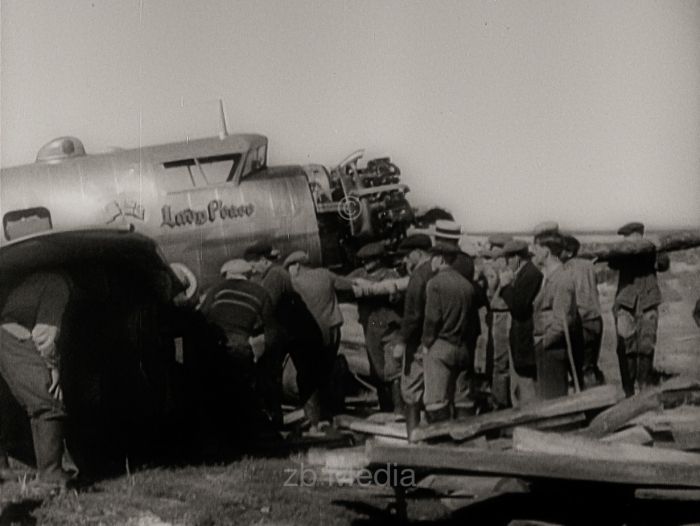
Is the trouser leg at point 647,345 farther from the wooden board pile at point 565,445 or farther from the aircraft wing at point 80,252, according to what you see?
the aircraft wing at point 80,252

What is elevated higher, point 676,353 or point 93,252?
point 93,252

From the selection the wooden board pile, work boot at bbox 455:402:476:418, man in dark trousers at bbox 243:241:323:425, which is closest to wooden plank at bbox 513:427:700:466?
the wooden board pile

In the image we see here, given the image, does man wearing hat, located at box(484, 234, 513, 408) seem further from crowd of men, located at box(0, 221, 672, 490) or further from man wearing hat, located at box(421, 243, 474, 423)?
man wearing hat, located at box(421, 243, 474, 423)

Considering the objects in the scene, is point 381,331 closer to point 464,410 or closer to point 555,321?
point 464,410

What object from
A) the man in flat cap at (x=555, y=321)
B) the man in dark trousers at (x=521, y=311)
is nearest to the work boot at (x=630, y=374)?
the man in flat cap at (x=555, y=321)

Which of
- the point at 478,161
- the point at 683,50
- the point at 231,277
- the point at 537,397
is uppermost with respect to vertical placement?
the point at 683,50

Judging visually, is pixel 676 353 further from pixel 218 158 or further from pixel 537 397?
pixel 218 158

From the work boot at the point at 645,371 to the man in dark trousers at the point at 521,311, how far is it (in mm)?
476

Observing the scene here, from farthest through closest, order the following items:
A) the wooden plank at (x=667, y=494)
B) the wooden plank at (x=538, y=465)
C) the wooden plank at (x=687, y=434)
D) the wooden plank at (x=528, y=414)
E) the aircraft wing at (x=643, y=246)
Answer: the aircraft wing at (x=643, y=246), the wooden plank at (x=528, y=414), the wooden plank at (x=687, y=434), the wooden plank at (x=667, y=494), the wooden plank at (x=538, y=465)

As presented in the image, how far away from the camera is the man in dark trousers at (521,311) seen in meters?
4.45

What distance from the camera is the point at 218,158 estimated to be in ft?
14.5

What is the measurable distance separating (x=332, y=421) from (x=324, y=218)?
0.96m

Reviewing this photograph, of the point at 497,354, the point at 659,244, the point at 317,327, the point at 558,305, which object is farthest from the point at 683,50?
the point at 317,327

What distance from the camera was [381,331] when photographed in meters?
4.45
